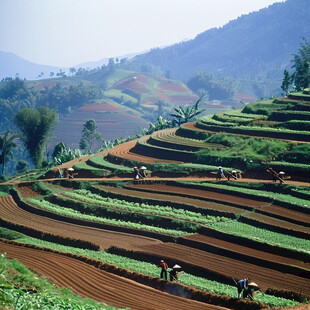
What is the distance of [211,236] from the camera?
1024 inches

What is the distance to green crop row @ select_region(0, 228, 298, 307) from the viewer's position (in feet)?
63.5

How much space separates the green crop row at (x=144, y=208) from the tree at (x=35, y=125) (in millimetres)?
27625

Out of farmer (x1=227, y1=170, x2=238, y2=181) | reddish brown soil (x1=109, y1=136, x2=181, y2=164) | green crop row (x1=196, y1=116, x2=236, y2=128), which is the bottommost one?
farmer (x1=227, y1=170, x2=238, y2=181)

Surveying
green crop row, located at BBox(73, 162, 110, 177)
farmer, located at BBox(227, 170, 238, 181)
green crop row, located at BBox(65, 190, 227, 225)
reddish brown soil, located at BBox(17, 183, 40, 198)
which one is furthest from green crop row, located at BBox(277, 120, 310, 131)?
reddish brown soil, located at BBox(17, 183, 40, 198)

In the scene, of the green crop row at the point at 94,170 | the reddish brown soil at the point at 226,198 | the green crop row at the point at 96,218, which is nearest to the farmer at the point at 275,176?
the reddish brown soil at the point at 226,198

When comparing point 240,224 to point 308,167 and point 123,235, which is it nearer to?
point 123,235

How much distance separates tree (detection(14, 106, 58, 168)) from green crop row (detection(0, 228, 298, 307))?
33.3 m

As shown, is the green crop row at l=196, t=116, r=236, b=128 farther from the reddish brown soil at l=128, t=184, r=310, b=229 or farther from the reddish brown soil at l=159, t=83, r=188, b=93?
the reddish brown soil at l=159, t=83, r=188, b=93

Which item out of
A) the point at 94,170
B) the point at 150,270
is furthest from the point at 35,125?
the point at 150,270

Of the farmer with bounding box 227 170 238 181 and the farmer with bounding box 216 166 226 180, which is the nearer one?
the farmer with bounding box 227 170 238 181

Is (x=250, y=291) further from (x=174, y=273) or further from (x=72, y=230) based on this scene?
(x=72, y=230)

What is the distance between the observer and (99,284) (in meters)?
21.5

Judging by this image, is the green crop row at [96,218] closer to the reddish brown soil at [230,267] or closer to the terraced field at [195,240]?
the terraced field at [195,240]

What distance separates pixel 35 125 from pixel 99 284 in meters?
42.1
